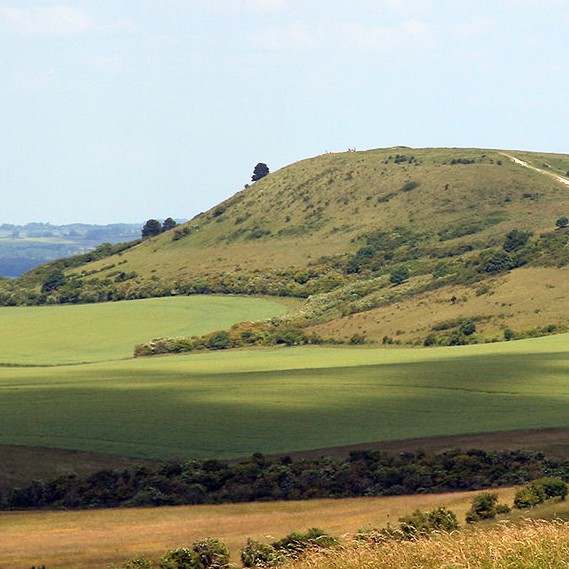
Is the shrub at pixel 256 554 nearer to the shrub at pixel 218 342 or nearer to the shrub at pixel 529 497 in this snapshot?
the shrub at pixel 529 497

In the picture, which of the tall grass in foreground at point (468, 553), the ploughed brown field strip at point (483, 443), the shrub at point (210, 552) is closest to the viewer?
the tall grass in foreground at point (468, 553)

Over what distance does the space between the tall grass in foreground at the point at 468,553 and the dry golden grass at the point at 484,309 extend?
11471 cm

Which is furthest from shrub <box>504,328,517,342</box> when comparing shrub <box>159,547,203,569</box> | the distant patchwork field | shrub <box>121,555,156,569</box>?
shrub <box>121,555,156,569</box>

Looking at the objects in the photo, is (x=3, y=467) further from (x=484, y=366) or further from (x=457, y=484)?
(x=484, y=366)

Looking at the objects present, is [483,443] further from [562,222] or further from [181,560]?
[562,222]

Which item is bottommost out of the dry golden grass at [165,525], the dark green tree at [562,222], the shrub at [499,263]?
the dry golden grass at [165,525]

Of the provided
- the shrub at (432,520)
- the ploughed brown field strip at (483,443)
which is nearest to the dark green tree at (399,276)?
the ploughed brown field strip at (483,443)

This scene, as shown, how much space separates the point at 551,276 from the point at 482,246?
148 ft

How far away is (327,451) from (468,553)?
144 feet

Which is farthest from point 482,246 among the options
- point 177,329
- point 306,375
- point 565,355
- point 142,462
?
point 142,462

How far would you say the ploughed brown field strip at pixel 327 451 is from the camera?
199ft

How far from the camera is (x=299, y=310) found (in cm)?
17750

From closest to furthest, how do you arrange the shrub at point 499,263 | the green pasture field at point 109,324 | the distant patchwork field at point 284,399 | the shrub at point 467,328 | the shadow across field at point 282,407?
the shadow across field at point 282,407 → the distant patchwork field at point 284,399 → the shrub at point 467,328 → the green pasture field at point 109,324 → the shrub at point 499,263

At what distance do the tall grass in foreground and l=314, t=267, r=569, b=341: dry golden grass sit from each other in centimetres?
11471
